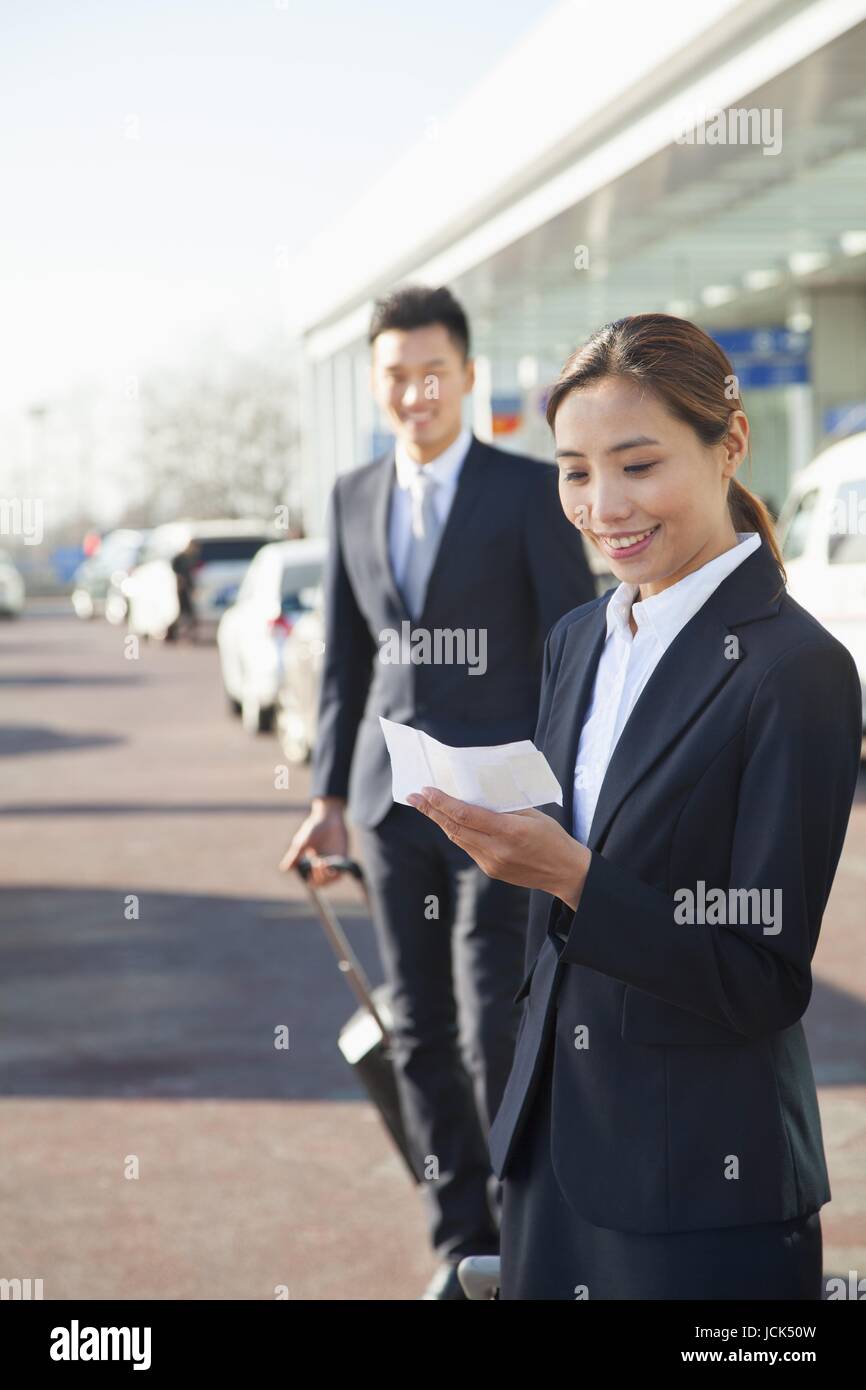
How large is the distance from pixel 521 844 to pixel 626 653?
15.1 inches

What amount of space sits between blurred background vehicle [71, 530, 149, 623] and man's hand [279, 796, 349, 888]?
36.5 metres

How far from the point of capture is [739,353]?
77.7ft

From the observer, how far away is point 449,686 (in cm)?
395

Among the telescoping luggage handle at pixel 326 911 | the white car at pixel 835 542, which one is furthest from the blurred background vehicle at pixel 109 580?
the telescoping luggage handle at pixel 326 911

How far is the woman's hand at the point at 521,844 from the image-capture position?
197 cm

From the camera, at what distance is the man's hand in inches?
161

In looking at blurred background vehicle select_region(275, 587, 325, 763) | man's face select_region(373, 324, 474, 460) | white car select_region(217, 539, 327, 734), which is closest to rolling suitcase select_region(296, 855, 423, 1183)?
man's face select_region(373, 324, 474, 460)

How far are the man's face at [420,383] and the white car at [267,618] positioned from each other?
10716 millimetres

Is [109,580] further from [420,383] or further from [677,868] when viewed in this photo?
[677,868]

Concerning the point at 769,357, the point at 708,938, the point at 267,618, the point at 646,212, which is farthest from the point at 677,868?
the point at 769,357

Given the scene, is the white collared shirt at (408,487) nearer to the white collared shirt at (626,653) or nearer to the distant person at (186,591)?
the white collared shirt at (626,653)

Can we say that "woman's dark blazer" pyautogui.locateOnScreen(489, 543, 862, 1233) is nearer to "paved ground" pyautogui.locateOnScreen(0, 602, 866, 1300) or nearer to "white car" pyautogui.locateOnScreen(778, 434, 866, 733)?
"paved ground" pyautogui.locateOnScreen(0, 602, 866, 1300)
